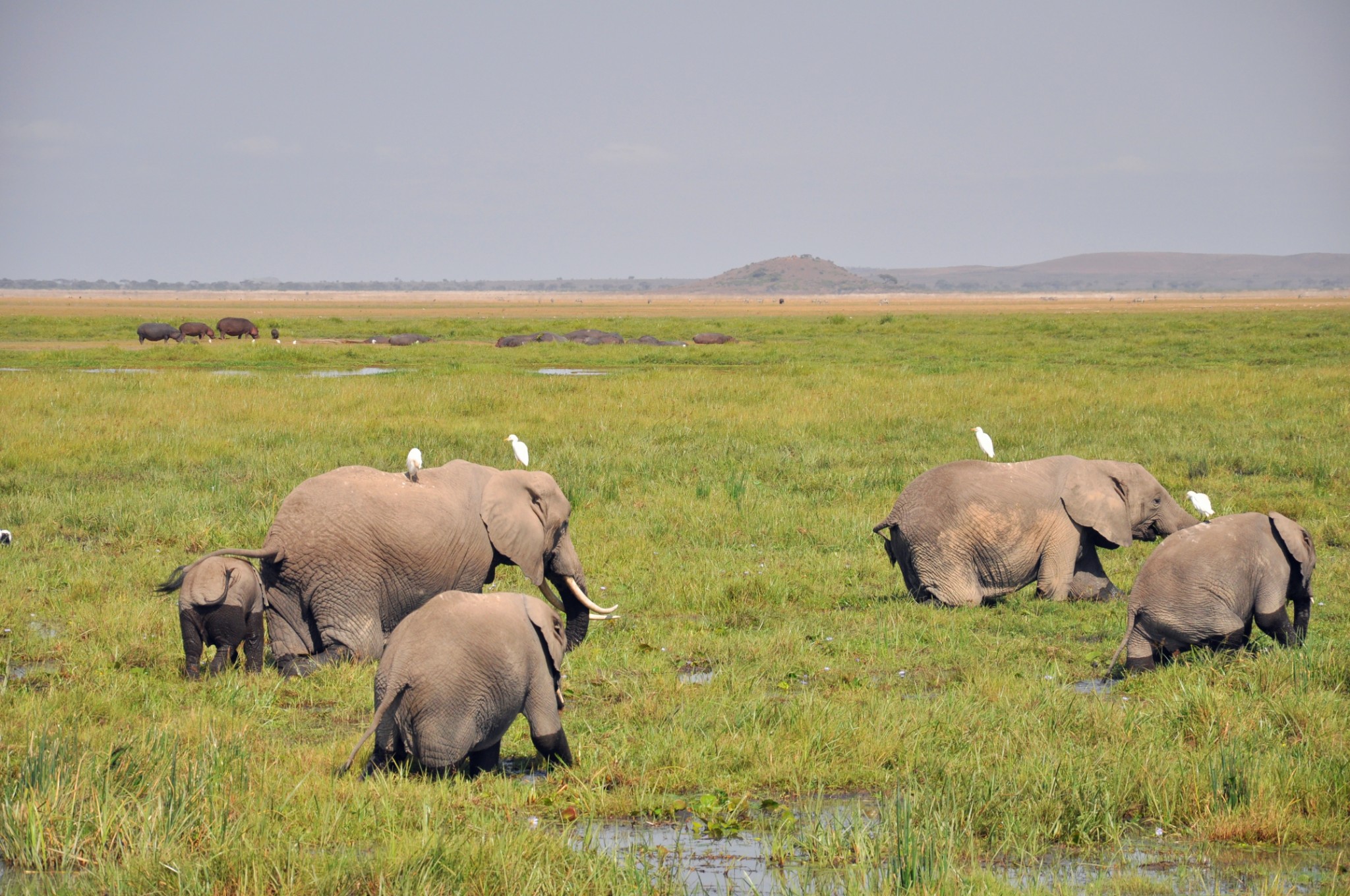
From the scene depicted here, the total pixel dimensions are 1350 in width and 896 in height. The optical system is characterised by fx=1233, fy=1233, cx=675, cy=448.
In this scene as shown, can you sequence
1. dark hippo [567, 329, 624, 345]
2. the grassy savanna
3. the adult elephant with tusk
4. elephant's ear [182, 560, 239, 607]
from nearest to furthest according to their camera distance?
the grassy savanna < elephant's ear [182, 560, 239, 607] < the adult elephant with tusk < dark hippo [567, 329, 624, 345]

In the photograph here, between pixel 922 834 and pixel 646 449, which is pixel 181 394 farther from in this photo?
pixel 922 834

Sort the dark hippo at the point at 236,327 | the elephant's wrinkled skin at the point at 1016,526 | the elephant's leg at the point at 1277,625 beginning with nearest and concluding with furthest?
the elephant's leg at the point at 1277,625 < the elephant's wrinkled skin at the point at 1016,526 < the dark hippo at the point at 236,327

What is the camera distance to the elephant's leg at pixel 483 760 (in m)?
6.60

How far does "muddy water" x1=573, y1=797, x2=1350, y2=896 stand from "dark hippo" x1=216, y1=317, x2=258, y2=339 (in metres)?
49.9

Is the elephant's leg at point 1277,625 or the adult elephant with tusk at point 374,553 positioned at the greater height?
the adult elephant with tusk at point 374,553

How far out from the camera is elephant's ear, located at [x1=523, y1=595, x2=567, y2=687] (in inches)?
259

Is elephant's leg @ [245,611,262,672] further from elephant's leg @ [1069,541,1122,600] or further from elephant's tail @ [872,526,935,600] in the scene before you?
elephant's leg @ [1069,541,1122,600]

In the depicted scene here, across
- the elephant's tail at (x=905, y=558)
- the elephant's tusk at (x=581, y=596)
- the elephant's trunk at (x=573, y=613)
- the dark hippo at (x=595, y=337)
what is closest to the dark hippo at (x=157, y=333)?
the dark hippo at (x=595, y=337)

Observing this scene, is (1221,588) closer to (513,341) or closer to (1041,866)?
(1041,866)

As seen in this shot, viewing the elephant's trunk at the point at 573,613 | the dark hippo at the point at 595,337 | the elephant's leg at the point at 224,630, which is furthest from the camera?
the dark hippo at the point at 595,337

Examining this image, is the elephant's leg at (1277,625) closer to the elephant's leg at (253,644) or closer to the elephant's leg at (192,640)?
the elephant's leg at (253,644)

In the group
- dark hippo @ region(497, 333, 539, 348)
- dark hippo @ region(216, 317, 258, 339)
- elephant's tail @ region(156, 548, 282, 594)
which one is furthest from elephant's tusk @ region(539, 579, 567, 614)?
dark hippo @ region(216, 317, 258, 339)

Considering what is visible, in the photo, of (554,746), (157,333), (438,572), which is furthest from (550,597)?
(157,333)

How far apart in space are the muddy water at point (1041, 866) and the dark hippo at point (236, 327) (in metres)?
49.9
